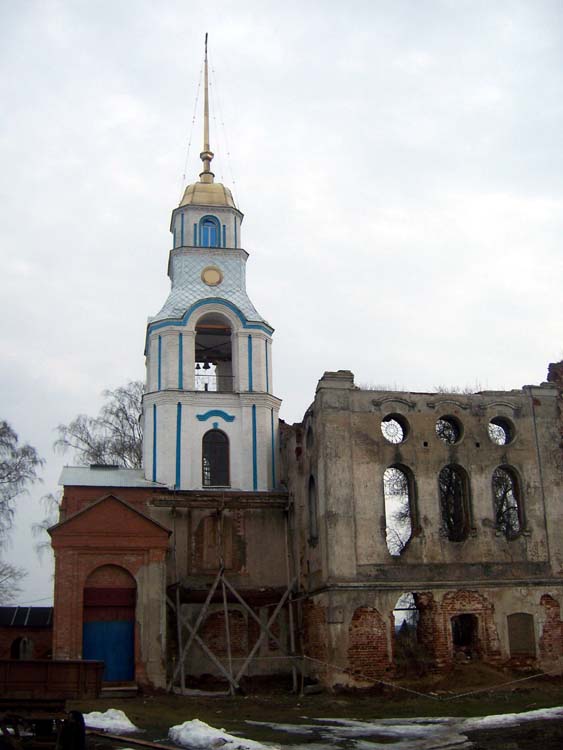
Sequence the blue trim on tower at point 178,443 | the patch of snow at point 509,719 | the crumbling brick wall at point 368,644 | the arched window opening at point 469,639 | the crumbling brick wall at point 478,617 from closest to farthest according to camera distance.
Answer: the patch of snow at point 509,719 < the crumbling brick wall at point 368,644 < the crumbling brick wall at point 478,617 < the arched window opening at point 469,639 < the blue trim on tower at point 178,443

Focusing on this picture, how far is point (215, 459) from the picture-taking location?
1106 inches

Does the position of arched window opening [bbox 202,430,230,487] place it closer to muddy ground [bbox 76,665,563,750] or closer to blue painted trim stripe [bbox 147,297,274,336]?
blue painted trim stripe [bbox 147,297,274,336]

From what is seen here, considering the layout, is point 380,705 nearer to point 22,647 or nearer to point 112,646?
point 112,646

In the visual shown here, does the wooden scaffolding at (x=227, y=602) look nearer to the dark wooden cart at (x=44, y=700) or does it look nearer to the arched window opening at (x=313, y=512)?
the arched window opening at (x=313, y=512)

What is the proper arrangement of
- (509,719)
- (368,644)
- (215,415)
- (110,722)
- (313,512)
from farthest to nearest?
(215,415) < (313,512) < (368,644) < (509,719) < (110,722)

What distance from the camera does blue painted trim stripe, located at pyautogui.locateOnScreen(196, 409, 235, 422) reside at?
2819cm

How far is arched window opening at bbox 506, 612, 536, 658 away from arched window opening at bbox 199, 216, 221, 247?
52.8ft

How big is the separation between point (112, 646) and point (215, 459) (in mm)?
7140

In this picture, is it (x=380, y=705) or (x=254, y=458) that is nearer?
(x=380, y=705)

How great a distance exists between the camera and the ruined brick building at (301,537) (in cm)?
2262

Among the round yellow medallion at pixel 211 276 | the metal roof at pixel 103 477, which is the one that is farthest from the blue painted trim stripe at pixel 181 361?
the metal roof at pixel 103 477

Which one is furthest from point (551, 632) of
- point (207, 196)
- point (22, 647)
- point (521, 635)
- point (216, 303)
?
point (207, 196)

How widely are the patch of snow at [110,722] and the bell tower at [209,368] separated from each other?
1090cm

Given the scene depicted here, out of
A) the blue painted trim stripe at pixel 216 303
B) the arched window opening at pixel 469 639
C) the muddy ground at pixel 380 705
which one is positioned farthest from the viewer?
the blue painted trim stripe at pixel 216 303
